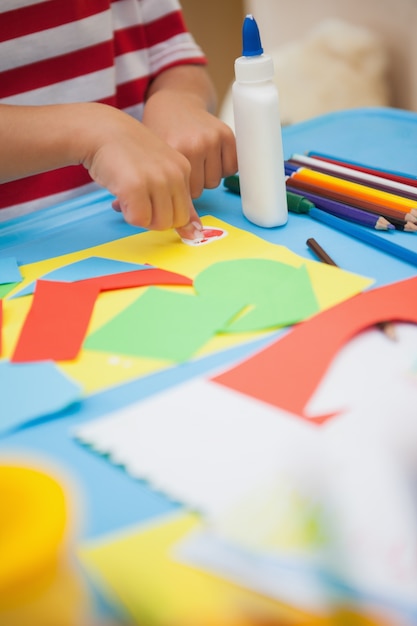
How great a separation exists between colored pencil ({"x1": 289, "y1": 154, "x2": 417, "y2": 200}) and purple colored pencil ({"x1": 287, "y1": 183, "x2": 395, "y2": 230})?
0.12 ft

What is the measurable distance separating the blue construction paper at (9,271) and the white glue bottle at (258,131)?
0.61ft

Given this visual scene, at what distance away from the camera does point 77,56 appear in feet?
2.45

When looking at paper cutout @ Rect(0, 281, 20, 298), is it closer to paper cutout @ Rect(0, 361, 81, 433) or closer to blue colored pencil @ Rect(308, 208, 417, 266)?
paper cutout @ Rect(0, 361, 81, 433)

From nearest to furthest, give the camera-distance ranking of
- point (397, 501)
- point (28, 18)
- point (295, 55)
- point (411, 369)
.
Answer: point (397, 501), point (411, 369), point (28, 18), point (295, 55)

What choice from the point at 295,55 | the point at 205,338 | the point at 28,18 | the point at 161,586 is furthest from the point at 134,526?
the point at 295,55

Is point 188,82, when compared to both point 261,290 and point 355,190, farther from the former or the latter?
point 261,290

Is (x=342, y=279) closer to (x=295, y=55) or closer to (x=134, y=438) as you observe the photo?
(x=134, y=438)

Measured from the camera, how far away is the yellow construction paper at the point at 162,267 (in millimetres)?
394

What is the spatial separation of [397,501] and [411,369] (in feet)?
0.40

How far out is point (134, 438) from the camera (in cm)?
33

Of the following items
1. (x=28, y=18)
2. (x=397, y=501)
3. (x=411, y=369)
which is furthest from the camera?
(x=28, y=18)

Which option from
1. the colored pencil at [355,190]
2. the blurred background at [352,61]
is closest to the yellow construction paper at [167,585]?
the colored pencil at [355,190]

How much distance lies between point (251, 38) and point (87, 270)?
20cm

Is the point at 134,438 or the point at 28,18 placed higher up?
the point at 28,18
